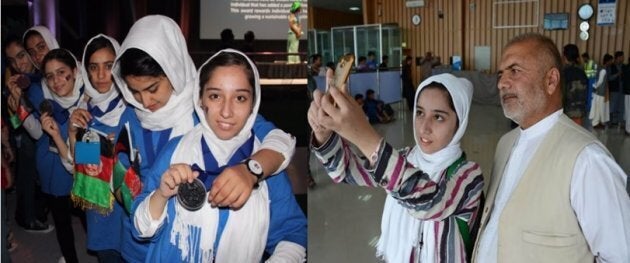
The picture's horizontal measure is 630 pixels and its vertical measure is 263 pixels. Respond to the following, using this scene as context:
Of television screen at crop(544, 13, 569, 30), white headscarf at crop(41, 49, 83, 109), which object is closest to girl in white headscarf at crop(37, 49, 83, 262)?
white headscarf at crop(41, 49, 83, 109)

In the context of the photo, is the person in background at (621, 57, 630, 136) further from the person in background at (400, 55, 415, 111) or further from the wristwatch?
the wristwatch

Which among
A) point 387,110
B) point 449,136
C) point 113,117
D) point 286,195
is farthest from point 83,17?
point 449,136

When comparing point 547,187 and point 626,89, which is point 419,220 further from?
point 626,89

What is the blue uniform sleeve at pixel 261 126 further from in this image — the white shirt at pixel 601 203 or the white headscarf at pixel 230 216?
the white shirt at pixel 601 203

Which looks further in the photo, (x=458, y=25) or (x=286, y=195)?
(x=458, y=25)

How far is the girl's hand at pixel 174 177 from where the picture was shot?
49.9 inches

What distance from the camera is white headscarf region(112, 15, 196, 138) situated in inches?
48.3

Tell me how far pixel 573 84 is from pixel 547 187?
463 mm

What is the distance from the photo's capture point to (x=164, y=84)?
4.07ft

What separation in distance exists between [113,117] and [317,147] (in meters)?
0.58

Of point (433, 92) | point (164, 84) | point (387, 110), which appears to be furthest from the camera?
point (387, 110)

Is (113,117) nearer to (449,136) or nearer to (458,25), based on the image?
(449,136)

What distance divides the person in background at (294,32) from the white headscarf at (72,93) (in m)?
0.61

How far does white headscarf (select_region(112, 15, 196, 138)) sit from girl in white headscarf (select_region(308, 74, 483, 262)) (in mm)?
349
